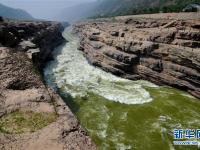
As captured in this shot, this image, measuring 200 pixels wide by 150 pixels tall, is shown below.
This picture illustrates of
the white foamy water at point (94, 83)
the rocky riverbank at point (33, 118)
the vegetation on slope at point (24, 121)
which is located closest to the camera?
the rocky riverbank at point (33, 118)

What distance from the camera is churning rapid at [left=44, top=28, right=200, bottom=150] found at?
2569cm

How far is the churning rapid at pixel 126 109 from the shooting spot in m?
25.7

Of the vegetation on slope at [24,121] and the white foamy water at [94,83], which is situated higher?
the vegetation on slope at [24,121]

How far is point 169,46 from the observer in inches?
1649

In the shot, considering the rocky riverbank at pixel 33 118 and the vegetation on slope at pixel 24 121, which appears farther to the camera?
the vegetation on slope at pixel 24 121

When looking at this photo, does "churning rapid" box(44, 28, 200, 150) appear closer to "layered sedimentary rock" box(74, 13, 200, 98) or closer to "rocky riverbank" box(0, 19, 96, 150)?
"layered sedimentary rock" box(74, 13, 200, 98)

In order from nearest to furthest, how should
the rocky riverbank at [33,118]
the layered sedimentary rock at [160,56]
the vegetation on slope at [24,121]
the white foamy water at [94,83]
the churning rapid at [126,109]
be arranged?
the rocky riverbank at [33,118], the vegetation on slope at [24,121], the churning rapid at [126,109], the white foamy water at [94,83], the layered sedimentary rock at [160,56]

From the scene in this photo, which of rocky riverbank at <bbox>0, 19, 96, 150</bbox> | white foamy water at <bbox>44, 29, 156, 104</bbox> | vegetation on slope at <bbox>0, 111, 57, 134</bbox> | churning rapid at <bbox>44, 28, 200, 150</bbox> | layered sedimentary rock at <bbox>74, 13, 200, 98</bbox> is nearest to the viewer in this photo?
rocky riverbank at <bbox>0, 19, 96, 150</bbox>

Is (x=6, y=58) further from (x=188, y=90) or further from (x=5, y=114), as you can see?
(x=188, y=90)

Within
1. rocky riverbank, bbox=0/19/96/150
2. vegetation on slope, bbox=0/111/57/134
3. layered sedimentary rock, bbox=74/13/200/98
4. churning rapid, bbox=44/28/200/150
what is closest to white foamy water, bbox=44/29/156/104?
churning rapid, bbox=44/28/200/150

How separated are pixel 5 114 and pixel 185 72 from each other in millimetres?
26399

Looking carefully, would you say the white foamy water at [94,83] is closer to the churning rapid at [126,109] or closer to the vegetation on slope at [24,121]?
the churning rapid at [126,109]

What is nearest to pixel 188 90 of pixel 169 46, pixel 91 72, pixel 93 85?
pixel 169 46

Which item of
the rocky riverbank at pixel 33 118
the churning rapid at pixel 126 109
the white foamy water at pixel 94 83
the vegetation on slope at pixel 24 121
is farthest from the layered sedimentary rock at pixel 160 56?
the vegetation on slope at pixel 24 121
